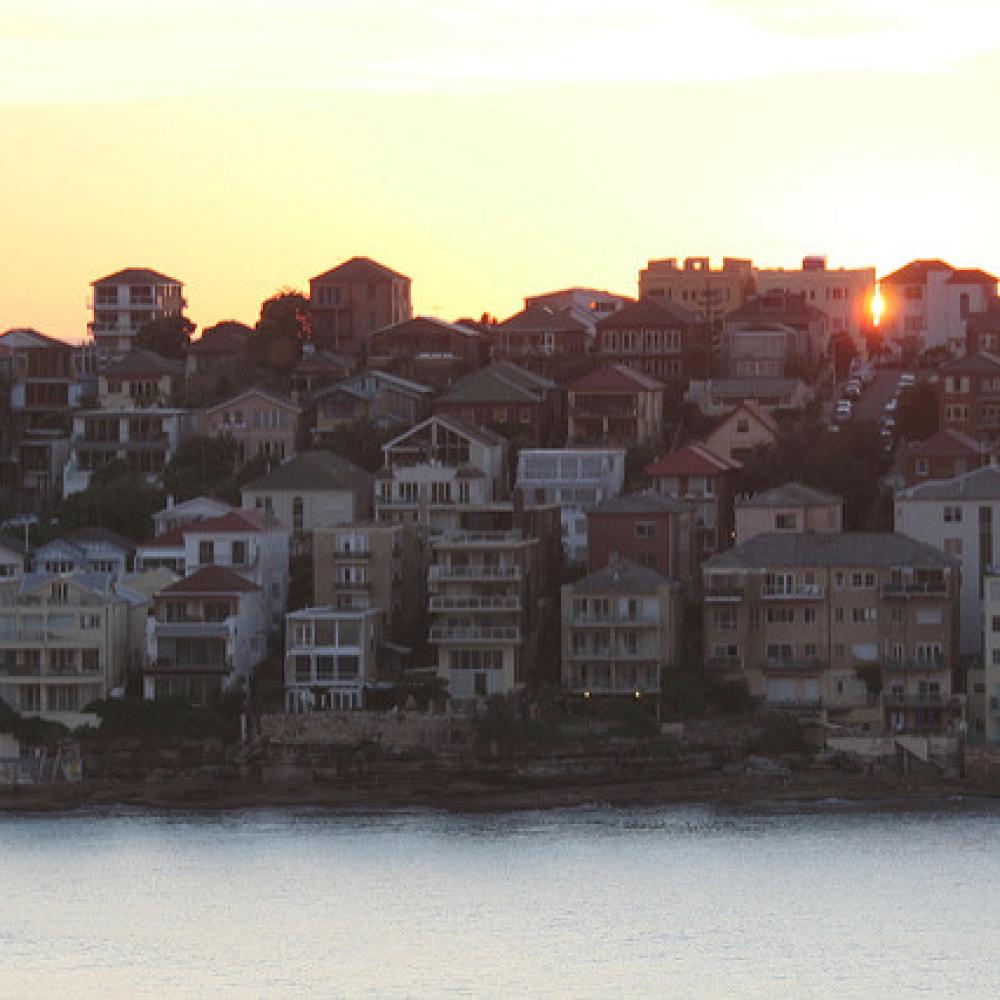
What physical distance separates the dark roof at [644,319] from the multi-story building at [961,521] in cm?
1606

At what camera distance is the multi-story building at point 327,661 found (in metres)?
67.1

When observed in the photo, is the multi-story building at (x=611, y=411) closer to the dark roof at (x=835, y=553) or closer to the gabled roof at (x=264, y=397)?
the gabled roof at (x=264, y=397)

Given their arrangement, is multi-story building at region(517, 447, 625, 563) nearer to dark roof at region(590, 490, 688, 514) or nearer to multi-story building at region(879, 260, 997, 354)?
dark roof at region(590, 490, 688, 514)

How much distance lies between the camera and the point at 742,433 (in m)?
78.5

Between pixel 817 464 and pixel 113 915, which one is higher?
pixel 817 464

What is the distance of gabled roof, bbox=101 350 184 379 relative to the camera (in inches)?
3359

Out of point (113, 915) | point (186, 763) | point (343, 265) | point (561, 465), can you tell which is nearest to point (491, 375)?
point (561, 465)

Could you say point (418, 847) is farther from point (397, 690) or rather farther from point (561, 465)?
point (561, 465)

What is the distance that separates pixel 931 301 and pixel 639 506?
2299cm

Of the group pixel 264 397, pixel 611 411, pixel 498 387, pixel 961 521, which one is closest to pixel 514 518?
pixel 961 521

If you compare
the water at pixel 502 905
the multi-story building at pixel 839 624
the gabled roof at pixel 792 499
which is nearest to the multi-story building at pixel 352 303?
the gabled roof at pixel 792 499

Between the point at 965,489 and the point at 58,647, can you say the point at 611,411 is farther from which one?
the point at 58,647

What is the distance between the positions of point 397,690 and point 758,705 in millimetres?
5737

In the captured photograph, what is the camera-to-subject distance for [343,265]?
304 ft
